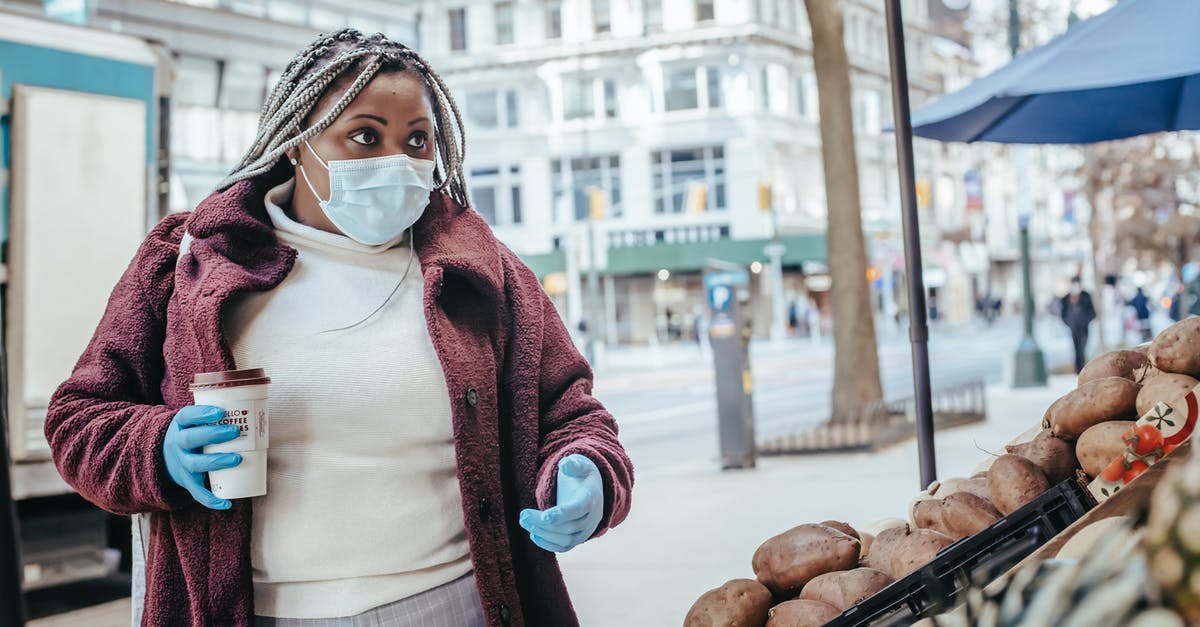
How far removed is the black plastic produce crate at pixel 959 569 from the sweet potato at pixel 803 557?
1.37 feet

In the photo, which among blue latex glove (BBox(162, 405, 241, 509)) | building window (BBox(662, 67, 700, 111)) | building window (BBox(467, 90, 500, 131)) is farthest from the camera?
building window (BBox(467, 90, 500, 131))

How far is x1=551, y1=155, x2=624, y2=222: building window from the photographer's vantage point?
48.4 m

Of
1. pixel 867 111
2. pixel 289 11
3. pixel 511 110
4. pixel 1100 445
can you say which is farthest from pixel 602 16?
pixel 1100 445

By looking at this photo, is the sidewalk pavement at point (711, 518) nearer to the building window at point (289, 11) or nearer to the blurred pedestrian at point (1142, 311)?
the blurred pedestrian at point (1142, 311)

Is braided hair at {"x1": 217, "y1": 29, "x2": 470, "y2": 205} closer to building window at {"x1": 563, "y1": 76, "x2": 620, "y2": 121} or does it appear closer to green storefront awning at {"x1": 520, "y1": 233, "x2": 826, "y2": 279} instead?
green storefront awning at {"x1": 520, "y1": 233, "x2": 826, "y2": 279}

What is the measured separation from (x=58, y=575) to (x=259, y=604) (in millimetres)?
4972

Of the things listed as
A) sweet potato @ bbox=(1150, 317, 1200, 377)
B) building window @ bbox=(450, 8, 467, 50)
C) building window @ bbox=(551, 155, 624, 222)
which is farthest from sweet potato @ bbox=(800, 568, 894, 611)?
building window @ bbox=(450, 8, 467, 50)

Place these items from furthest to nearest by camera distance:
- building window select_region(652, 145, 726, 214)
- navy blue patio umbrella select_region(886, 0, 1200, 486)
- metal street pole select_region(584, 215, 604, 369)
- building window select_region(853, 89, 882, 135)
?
building window select_region(853, 89, 882, 135) < building window select_region(652, 145, 726, 214) < metal street pole select_region(584, 215, 604, 369) < navy blue patio umbrella select_region(886, 0, 1200, 486)

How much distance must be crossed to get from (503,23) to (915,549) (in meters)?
51.2

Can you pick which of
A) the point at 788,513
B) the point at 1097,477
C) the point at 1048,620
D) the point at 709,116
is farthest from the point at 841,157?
the point at 709,116

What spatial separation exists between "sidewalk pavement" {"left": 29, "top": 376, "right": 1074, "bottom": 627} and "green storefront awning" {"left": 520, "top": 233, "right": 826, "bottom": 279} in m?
34.2

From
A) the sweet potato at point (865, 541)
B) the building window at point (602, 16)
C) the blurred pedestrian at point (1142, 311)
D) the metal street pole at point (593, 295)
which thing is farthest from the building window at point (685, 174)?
the sweet potato at point (865, 541)

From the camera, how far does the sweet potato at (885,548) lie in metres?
2.44

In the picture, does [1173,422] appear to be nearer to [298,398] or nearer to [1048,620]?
[1048,620]
